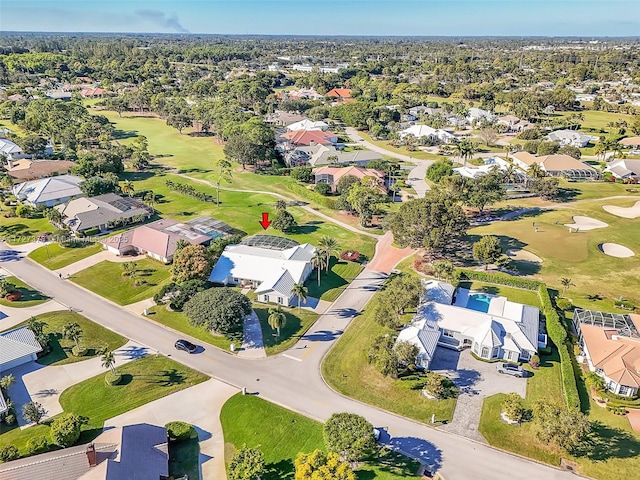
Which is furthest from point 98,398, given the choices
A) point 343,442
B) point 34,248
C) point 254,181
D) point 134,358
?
point 254,181

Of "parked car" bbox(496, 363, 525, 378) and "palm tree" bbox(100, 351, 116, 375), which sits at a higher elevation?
"palm tree" bbox(100, 351, 116, 375)

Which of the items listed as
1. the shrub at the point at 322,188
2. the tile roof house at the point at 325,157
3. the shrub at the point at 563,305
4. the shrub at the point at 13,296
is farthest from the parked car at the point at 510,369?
the tile roof house at the point at 325,157

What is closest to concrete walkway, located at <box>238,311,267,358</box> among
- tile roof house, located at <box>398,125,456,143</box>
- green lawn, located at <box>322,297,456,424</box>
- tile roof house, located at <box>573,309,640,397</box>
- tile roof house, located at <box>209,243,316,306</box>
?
tile roof house, located at <box>209,243,316,306</box>

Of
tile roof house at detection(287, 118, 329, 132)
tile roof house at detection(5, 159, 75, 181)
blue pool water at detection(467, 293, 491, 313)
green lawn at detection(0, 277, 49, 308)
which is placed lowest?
green lawn at detection(0, 277, 49, 308)

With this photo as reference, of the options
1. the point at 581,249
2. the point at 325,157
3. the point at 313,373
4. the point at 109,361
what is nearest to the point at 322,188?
the point at 325,157

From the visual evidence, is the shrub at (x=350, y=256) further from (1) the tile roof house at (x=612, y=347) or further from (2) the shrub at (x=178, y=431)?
(2) the shrub at (x=178, y=431)

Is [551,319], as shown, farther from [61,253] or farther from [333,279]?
[61,253]

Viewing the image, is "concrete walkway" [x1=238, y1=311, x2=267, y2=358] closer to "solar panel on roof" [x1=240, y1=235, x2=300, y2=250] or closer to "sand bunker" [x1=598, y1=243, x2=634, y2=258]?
"solar panel on roof" [x1=240, y1=235, x2=300, y2=250]
